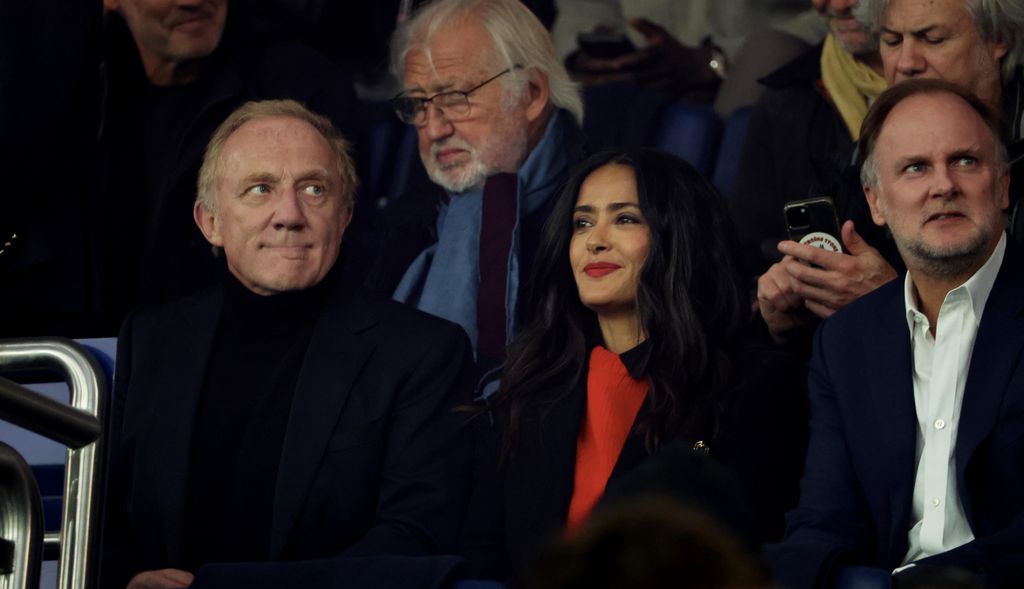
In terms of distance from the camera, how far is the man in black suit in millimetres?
3203

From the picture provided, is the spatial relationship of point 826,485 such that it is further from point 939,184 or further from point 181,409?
point 181,409

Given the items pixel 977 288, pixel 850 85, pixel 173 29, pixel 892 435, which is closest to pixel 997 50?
pixel 850 85

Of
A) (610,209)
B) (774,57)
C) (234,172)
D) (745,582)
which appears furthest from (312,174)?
(745,582)

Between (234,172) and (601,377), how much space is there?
0.95 m

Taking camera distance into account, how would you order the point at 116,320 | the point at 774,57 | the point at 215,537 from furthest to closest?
the point at 774,57 → the point at 116,320 → the point at 215,537

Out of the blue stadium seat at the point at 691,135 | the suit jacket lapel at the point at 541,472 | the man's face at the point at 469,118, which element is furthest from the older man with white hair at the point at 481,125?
the suit jacket lapel at the point at 541,472

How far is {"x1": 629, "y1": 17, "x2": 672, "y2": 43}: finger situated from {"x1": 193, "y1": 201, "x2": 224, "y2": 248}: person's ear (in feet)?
5.21

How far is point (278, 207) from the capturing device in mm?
3492

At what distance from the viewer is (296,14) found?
4.52 metres

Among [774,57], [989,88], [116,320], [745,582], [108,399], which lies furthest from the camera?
[774,57]

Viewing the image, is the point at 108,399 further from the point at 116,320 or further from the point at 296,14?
the point at 296,14

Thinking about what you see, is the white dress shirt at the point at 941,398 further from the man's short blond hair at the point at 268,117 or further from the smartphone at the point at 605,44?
the smartphone at the point at 605,44

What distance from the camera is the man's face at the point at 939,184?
2.98 m

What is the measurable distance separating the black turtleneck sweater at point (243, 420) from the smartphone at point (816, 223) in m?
1.01
